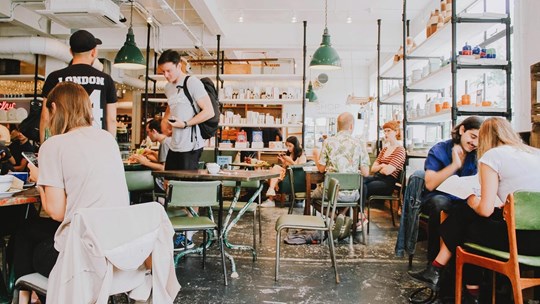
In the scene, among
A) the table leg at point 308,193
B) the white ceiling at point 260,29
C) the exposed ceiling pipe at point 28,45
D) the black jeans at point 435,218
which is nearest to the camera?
the black jeans at point 435,218

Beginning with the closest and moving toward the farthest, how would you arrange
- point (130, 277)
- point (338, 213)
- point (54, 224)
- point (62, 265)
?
point (62, 265), point (130, 277), point (54, 224), point (338, 213)

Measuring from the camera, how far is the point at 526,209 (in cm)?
203

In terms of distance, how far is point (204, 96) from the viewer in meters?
3.63

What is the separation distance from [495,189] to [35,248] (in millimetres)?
2360

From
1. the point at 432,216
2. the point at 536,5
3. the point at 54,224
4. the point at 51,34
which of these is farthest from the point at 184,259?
the point at 51,34

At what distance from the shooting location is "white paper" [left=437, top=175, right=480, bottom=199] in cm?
258

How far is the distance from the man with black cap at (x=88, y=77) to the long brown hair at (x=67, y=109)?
2.99 ft

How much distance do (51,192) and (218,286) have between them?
5.55 feet

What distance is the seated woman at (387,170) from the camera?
5301mm

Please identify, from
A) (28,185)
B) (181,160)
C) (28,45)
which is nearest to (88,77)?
(28,185)

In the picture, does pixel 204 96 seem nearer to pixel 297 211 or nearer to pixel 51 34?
pixel 297 211

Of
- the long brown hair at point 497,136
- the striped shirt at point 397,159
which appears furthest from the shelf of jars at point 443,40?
the long brown hair at point 497,136

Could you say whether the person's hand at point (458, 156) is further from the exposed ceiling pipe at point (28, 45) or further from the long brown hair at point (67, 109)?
the exposed ceiling pipe at point (28, 45)

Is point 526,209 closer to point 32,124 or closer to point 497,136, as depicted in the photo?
point 497,136
